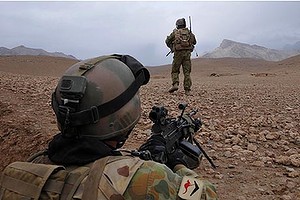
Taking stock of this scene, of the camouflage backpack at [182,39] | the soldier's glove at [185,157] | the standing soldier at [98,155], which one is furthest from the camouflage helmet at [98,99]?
the camouflage backpack at [182,39]

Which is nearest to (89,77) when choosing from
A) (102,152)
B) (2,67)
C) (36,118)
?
(102,152)

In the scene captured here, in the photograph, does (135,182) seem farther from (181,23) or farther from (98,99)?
(181,23)

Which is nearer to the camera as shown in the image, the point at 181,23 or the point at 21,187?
the point at 21,187

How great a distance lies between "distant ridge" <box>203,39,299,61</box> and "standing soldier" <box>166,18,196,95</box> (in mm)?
53644

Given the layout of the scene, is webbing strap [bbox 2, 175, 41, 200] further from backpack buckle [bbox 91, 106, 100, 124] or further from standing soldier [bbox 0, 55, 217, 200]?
backpack buckle [bbox 91, 106, 100, 124]

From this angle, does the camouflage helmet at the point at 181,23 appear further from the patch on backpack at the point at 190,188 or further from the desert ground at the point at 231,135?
the patch on backpack at the point at 190,188

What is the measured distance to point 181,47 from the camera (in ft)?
25.9

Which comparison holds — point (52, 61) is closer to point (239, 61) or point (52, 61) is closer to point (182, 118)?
point (239, 61)

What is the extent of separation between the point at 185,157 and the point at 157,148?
0.15m

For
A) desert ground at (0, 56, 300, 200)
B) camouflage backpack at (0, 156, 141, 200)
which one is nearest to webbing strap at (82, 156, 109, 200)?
camouflage backpack at (0, 156, 141, 200)

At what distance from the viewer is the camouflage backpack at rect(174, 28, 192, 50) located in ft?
25.9

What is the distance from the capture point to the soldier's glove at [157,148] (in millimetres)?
1952

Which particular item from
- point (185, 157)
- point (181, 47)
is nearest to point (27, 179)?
point (185, 157)

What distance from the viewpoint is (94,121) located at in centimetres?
164
